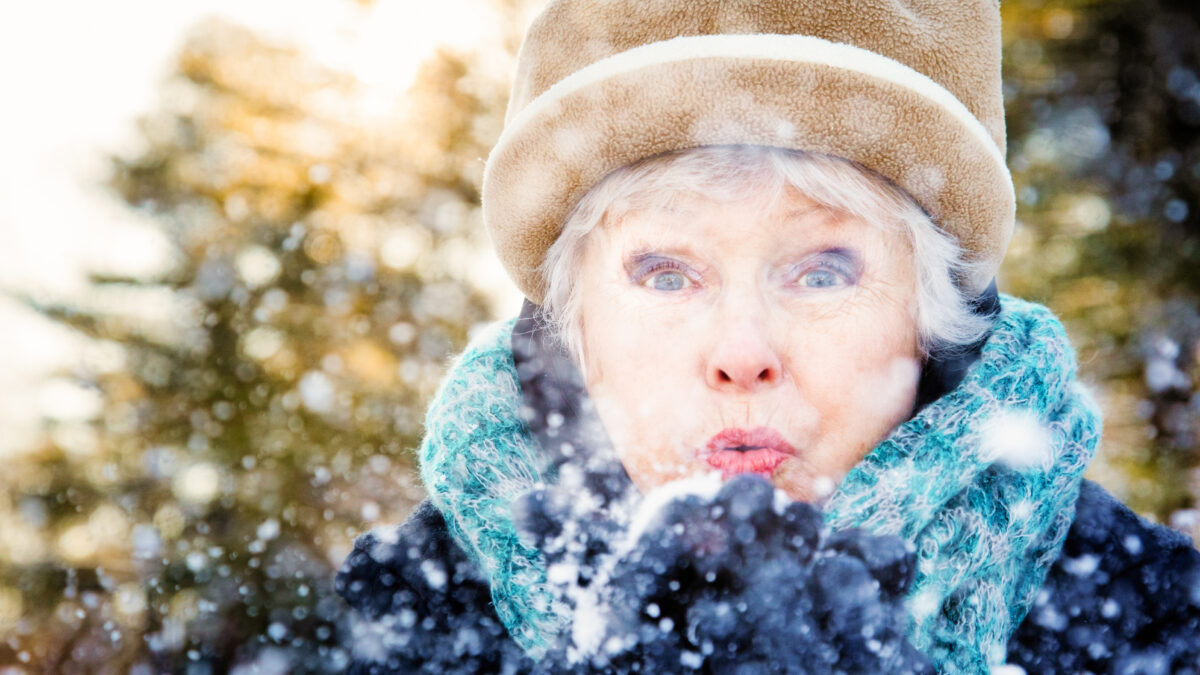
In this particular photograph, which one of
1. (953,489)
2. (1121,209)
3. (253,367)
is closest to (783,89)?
(953,489)

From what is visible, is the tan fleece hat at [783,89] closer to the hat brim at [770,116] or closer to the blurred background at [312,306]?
the hat brim at [770,116]

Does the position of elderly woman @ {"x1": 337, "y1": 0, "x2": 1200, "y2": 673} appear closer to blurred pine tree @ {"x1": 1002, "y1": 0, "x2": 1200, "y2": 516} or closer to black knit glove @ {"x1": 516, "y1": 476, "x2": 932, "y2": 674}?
black knit glove @ {"x1": 516, "y1": 476, "x2": 932, "y2": 674}

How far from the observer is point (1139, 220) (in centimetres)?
453

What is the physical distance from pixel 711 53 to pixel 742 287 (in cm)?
46

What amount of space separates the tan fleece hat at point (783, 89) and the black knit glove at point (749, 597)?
72cm

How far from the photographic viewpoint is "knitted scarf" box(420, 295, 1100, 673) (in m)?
1.63

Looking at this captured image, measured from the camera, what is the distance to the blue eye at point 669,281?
5.48 feet

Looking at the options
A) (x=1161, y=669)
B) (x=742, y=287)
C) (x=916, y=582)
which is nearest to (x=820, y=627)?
(x=916, y=582)

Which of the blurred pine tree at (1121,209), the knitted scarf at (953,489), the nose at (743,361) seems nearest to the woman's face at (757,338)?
the nose at (743,361)

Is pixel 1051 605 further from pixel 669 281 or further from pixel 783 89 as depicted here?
pixel 783 89

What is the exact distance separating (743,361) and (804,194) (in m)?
0.37

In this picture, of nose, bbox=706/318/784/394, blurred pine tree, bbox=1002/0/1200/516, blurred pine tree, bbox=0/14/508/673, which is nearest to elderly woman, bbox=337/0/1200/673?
nose, bbox=706/318/784/394

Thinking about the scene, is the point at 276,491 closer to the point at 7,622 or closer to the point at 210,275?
the point at 7,622

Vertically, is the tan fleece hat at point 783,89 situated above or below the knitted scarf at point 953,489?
above
